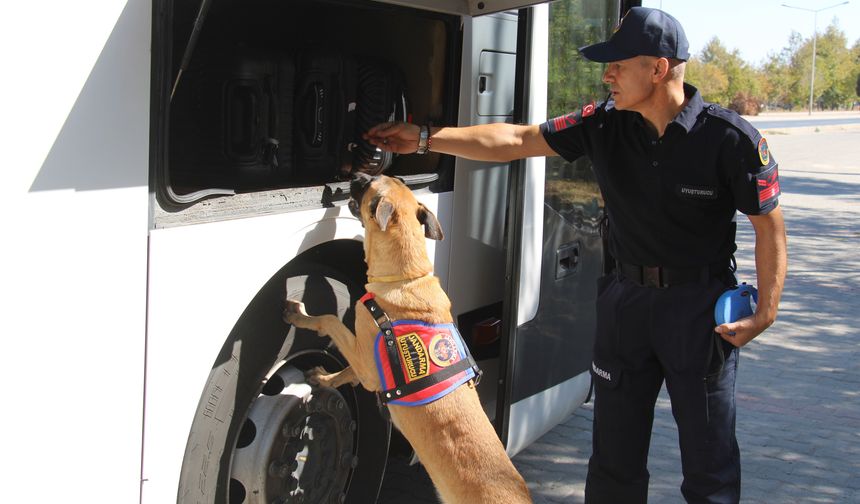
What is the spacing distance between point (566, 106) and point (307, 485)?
2.07 m

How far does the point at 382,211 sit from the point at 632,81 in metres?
0.95

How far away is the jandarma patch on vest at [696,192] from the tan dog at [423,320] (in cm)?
87

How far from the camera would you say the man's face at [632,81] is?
9.30 ft

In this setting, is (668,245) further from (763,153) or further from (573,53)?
(573,53)

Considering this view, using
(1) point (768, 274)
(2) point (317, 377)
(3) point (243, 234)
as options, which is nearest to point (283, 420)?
(2) point (317, 377)

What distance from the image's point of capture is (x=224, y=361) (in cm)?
259

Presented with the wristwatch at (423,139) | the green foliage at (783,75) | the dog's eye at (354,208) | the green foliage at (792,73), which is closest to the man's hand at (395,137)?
the wristwatch at (423,139)

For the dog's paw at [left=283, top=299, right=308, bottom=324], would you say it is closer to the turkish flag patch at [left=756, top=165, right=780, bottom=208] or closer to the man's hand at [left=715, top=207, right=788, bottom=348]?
the man's hand at [left=715, top=207, right=788, bottom=348]

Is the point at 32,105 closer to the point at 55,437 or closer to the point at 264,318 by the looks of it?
the point at 55,437

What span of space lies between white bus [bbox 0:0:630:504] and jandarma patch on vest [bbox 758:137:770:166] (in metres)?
1.04

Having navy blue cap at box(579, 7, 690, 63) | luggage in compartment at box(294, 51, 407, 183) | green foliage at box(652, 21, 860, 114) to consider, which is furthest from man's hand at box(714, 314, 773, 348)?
green foliage at box(652, 21, 860, 114)

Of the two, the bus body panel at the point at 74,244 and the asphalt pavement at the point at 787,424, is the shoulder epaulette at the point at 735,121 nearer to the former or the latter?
the bus body panel at the point at 74,244

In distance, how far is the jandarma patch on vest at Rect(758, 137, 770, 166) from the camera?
2.79 meters

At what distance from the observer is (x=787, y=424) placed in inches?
206
